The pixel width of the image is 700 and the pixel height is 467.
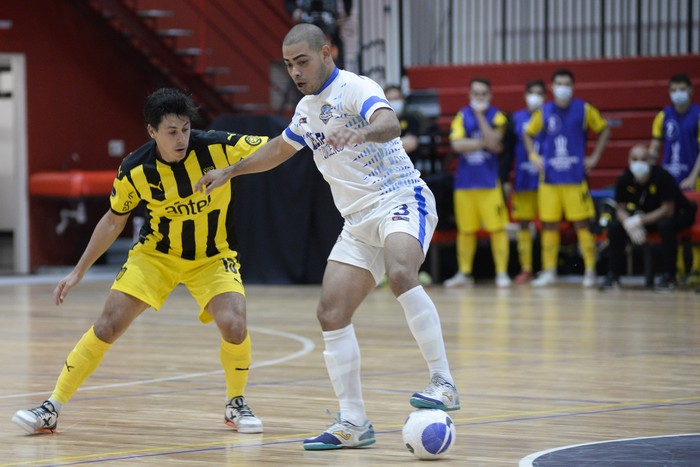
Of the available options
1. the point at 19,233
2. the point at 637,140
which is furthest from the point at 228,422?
the point at 19,233

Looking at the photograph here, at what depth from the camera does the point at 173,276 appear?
5543 millimetres

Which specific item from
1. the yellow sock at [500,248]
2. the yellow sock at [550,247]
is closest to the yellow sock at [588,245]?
the yellow sock at [550,247]

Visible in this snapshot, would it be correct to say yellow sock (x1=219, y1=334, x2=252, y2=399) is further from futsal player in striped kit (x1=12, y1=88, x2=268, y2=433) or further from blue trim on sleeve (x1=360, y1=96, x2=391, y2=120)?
blue trim on sleeve (x1=360, y1=96, x2=391, y2=120)

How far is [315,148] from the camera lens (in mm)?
5020

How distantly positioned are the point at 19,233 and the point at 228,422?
39.6 feet

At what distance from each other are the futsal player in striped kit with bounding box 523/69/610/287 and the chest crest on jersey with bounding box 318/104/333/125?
8.32 meters

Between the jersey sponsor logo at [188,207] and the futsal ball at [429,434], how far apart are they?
1.59m

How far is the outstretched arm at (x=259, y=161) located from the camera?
16.7 ft

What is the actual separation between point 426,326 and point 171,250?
55.6 inches

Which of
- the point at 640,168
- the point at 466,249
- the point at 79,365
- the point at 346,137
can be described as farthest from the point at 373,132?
the point at 466,249

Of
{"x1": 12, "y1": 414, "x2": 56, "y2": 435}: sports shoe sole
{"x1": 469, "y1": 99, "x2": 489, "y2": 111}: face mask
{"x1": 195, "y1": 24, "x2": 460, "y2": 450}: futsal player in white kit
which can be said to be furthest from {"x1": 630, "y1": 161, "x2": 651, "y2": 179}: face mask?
{"x1": 12, "y1": 414, "x2": 56, "y2": 435}: sports shoe sole

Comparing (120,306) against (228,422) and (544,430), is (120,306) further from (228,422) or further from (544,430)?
A: (544,430)

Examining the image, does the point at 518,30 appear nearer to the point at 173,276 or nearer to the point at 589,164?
the point at 589,164

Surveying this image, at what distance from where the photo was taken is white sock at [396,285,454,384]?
4.70 metres
